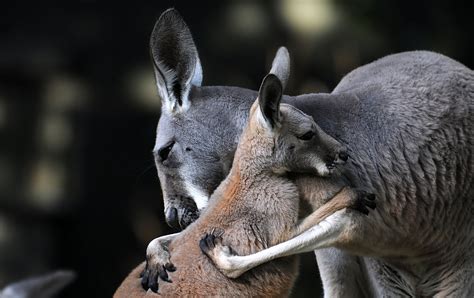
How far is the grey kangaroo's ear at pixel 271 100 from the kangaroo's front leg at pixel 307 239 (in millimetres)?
379

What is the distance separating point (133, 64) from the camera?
8.92m

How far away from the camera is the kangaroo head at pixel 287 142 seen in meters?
4.12

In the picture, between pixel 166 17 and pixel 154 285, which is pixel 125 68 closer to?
pixel 166 17

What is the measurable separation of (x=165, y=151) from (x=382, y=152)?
3.06 ft

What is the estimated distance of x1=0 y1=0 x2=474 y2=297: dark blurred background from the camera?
8.85 m

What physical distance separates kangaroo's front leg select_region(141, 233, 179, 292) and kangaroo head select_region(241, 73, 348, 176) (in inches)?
18.5

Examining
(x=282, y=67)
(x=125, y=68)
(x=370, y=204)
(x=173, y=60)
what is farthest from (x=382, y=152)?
(x=125, y=68)

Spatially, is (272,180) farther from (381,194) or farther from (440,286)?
(440,286)

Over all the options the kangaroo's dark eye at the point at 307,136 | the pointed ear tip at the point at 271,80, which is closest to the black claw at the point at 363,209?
the kangaroo's dark eye at the point at 307,136

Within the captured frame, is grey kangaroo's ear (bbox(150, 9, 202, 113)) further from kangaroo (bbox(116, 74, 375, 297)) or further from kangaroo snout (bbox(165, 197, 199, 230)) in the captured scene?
kangaroo (bbox(116, 74, 375, 297))

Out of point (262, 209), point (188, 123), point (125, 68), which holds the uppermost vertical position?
point (188, 123)

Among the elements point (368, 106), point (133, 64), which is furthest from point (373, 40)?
point (368, 106)

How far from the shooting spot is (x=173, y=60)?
4.89 metres

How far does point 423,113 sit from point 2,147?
5490 mm
